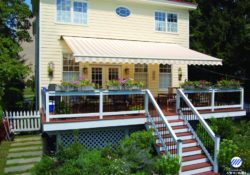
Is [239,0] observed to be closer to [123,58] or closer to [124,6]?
[124,6]

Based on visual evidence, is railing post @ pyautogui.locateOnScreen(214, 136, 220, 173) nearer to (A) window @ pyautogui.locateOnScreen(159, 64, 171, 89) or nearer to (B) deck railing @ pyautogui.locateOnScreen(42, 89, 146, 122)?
(B) deck railing @ pyautogui.locateOnScreen(42, 89, 146, 122)

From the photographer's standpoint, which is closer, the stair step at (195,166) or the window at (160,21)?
the stair step at (195,166)

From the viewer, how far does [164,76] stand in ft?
73.0

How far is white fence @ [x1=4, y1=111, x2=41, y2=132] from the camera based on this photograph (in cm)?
1838

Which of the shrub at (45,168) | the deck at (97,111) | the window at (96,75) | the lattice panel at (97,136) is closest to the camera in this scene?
the shrub at (45,168)

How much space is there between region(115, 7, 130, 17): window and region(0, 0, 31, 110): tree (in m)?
7.15

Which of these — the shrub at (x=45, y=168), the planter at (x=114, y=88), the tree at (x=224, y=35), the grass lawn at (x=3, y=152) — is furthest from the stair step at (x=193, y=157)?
the tree at (x=224, y=35)

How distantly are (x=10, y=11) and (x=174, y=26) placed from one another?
11780 mm

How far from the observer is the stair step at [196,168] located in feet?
42.5

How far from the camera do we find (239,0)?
27812mm

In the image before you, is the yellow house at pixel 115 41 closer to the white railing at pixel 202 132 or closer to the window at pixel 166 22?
the window at pixel 166 22

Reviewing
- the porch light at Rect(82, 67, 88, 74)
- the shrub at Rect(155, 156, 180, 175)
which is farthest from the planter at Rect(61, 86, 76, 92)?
the porch light at Rect(82, 67, 88, 74)

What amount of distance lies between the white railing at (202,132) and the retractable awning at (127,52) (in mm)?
2141

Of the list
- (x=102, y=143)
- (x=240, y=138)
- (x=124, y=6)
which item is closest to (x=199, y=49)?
(x=124, y=6)
